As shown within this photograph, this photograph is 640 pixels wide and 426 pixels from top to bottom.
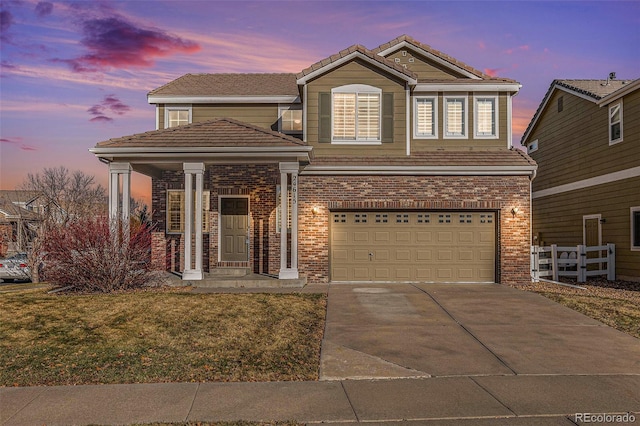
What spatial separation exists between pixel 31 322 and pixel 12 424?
15.2 ft

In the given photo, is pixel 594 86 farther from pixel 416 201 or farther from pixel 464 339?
pixel 464 339

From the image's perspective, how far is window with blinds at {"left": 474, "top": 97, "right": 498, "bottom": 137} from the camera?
17047 mm

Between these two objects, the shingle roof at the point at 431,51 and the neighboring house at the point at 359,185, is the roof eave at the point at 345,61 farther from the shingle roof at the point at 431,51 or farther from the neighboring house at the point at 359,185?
the shingle roof at the point at 431,51

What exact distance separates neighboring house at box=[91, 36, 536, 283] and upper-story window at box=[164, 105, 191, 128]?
218 cm

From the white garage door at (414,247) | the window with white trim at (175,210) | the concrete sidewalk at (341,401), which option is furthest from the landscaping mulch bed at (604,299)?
the window with white trim at (175,210)

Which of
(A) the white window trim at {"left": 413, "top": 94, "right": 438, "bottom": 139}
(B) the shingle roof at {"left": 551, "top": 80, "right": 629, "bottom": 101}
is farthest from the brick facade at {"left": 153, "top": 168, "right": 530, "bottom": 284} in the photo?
(B) the shingle roof at {"left": 551, "top": 80, "right": 629, "bottom": 101}

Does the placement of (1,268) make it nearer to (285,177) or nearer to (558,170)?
(285,177)

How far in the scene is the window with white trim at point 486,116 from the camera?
55.9 ft

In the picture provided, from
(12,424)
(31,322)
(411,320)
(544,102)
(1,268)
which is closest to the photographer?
(12,424)

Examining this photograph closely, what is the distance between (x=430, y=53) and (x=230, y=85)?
747cm

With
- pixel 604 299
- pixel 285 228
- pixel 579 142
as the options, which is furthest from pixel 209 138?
pixel 579 142

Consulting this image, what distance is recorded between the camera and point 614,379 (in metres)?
6.63

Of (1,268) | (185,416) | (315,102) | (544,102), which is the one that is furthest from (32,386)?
(544,102)

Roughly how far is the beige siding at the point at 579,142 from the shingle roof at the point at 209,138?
11.4 metres
